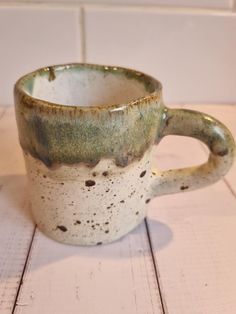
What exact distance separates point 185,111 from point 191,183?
0.05 meters

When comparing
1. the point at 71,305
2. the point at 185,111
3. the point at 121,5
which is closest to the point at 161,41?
the point at 121,5

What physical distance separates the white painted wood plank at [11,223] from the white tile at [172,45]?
16 cm

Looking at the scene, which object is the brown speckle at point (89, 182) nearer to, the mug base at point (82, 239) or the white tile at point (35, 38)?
the mug base at point (82, 239)

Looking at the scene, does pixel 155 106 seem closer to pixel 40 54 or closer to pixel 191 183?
pixel 191 183

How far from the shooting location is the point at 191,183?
0.29 m

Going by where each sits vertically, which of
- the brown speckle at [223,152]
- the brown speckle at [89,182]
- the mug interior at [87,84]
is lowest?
the brown speckle at [89,182]

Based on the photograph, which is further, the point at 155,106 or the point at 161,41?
the point at 161,41

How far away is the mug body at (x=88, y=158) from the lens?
238mm

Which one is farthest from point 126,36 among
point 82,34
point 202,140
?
point 202,140

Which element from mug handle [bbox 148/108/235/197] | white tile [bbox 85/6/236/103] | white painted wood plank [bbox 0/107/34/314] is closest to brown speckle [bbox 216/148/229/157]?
mug handle [bbox 148/108/235/197]

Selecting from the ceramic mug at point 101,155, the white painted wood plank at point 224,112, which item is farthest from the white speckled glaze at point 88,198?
the white painted wood plank at point 224,112

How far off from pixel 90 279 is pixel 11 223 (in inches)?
3.3

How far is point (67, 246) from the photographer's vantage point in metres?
0.28

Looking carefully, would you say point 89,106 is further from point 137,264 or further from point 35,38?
point 35,38
